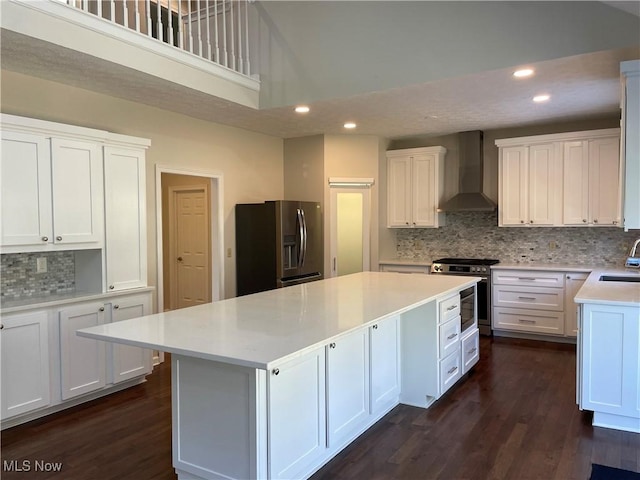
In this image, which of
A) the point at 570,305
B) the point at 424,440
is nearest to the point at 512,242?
the point at 570,305

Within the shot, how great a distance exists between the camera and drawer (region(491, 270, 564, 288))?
542 centimetres

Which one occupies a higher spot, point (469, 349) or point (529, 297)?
point (529, 297)

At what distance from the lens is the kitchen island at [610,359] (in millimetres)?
3105

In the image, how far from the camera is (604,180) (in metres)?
5.30

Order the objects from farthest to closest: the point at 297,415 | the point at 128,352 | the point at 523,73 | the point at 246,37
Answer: the point at 246,37 < the point at 128,352 < the point at 523,73 < the point at 297,415

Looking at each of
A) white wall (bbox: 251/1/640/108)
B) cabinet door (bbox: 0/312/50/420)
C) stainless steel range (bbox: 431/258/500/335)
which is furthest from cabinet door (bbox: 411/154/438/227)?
cabinet door (bbox: 0/312/50/420)

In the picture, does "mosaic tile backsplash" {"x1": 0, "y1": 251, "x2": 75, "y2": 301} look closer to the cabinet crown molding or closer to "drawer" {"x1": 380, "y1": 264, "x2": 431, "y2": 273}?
"drawer" {"x1": 380, "y1": 264, "x2": 431, "y2": 273}

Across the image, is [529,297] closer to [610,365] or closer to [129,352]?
[610,365]

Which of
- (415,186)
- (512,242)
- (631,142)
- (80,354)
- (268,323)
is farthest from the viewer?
(415,186)

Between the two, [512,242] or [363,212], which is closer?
[512,242]

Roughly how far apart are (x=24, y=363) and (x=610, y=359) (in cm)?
401

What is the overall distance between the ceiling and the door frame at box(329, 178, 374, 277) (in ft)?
2.15

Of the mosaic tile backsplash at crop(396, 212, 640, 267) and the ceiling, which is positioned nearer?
the ceiling

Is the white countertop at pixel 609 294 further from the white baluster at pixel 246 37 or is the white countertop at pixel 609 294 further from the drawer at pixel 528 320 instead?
the white baluster at pixel 246 37
